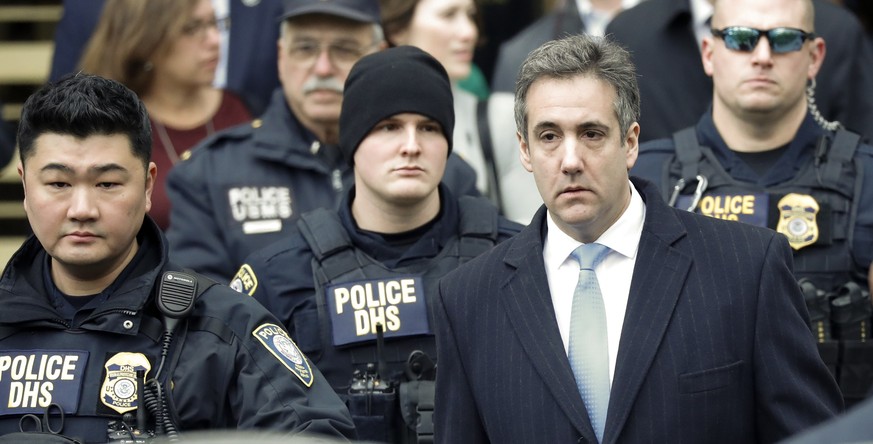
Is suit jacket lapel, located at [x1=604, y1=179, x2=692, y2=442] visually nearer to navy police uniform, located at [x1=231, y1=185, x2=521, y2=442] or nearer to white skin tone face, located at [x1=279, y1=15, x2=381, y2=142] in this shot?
navy police uniform, located at [x1=231, y1=185, x2=521, y2=442]

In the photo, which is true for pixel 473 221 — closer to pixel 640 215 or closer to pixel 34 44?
pixel 640 215

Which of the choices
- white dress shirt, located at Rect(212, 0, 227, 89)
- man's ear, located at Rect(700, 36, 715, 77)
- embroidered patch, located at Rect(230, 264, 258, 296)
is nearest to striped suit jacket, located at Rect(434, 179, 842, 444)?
embroidered patch, located at Rect(230, 264, 258, 296)

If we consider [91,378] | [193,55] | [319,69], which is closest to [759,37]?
[319,69]

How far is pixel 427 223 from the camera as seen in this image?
6.03 metres

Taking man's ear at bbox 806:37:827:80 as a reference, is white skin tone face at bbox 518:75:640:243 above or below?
below

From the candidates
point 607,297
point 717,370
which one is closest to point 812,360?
point 717,370

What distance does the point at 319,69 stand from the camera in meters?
6.91

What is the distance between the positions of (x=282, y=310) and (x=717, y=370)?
202 centimetres

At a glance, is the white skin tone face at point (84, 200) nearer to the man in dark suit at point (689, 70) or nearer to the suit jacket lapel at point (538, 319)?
the suit jacket lapel at point (538, 319)

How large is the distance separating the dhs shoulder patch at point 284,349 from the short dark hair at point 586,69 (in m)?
0.96

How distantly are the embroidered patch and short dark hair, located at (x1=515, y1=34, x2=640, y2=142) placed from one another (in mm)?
1570

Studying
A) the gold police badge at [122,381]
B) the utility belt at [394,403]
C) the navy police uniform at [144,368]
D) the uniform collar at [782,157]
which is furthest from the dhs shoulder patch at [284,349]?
the uniform collar at [782,157]

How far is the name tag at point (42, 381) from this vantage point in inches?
188

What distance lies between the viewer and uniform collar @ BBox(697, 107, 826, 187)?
620 centimetres
